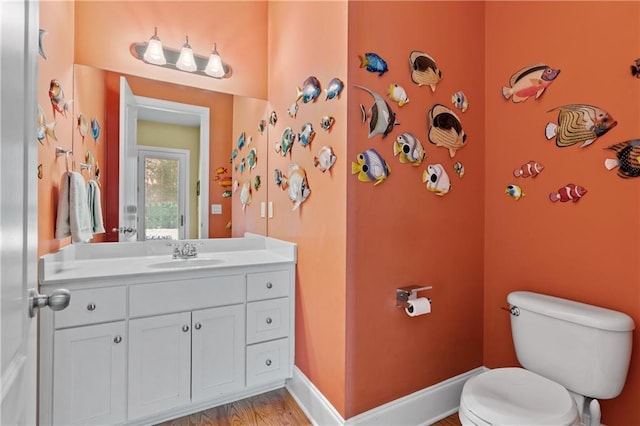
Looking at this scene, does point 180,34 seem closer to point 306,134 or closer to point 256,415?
point 306,134

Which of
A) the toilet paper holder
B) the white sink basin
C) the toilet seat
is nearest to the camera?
the toilet seat

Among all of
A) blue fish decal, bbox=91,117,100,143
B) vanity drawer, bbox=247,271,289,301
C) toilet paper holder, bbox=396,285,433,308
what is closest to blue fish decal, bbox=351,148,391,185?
toilet paper holder, bbox=396,285,433,308

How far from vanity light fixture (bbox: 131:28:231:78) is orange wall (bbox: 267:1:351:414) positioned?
0.42 meters

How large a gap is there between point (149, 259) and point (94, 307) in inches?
20.2

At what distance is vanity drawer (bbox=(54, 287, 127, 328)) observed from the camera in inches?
54.7

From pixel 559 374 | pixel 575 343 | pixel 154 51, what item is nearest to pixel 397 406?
pixel 559 374

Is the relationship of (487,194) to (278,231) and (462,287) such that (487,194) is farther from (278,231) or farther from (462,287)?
(278,231)

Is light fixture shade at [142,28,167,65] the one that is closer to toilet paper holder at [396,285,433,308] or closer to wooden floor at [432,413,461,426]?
toilet paper holder at [396,285,433,308]

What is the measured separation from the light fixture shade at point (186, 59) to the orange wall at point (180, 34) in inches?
1.7

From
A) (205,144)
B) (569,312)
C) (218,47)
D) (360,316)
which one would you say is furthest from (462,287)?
(218,47)

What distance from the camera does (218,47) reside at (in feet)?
7.14

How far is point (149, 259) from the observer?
6.33 feet

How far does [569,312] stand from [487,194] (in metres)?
0.78

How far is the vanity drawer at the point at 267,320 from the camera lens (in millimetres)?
1798
